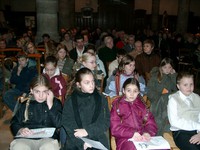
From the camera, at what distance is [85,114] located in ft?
9.39

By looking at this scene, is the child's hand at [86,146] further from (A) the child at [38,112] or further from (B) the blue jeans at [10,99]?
(B) the blue jeans at [10,99]

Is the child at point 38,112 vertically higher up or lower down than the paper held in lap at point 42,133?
higher up

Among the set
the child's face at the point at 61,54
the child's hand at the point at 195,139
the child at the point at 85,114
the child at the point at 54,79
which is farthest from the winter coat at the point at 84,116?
the child's face at the point at 61,54

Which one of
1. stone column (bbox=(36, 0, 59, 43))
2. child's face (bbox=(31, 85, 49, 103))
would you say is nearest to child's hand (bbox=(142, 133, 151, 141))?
child's face (bbox=(31, 85, 49, 103))

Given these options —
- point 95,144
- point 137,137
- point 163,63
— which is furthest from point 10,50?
point 137,137

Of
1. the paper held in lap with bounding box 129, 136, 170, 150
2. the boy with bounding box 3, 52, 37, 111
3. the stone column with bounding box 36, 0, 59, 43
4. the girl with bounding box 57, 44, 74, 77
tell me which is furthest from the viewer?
the stone column with bounding box 36, 0, 59, 43

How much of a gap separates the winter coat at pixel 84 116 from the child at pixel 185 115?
770 mm

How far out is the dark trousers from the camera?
279cm

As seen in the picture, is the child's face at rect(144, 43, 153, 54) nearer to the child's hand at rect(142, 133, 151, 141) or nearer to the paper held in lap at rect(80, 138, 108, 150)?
the child's hand at rect(142, 133, 151, 141)

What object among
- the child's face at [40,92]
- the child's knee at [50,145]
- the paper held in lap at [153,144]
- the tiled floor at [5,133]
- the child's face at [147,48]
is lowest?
the tiled floor at [5,133]

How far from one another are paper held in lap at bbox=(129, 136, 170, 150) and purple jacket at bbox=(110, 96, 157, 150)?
16 centimetres

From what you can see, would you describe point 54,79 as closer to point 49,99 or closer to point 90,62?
point 90,62

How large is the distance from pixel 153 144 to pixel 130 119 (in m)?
0.42

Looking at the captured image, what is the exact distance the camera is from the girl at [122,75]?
3893 millimetres
